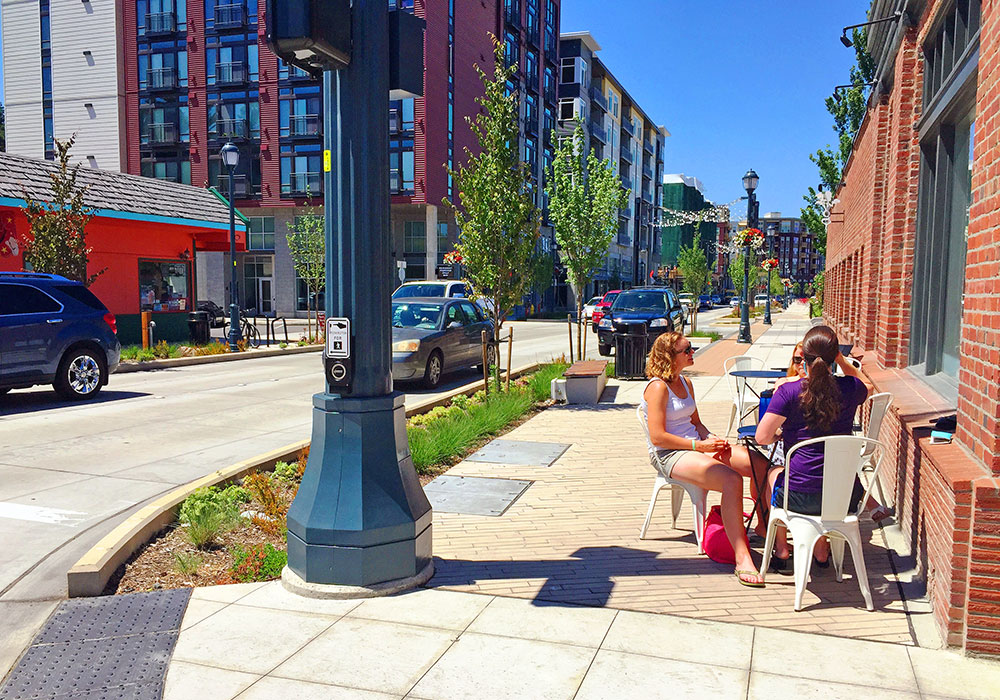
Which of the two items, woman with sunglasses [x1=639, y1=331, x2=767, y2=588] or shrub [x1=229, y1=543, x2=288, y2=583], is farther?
woman with sunglasses [x1=639, y1=331, x2=767, y2=588]

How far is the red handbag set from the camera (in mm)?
5227

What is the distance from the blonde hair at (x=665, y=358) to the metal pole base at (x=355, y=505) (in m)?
1.85

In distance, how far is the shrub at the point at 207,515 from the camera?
560 cm

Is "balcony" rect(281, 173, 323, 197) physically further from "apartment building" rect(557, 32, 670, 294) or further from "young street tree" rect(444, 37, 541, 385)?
"young street tree" rect(444, 37, 541, 385)

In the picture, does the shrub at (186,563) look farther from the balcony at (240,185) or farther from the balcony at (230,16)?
the balcony at (230,16)

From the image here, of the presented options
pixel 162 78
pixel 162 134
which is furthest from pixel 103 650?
pixel 162 78

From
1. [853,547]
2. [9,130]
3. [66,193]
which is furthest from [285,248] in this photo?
[853,547]

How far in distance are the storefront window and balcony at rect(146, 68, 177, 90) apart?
107 feet

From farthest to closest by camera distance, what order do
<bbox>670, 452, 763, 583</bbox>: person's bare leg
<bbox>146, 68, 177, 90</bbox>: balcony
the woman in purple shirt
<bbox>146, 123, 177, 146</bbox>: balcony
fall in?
<bbox>146, 123, 177, 146</bbox>: balcony, <bbox>146, 68, 177, 90</bbox>: balcony, <bbox>670, 452, 763, 583</bbox>: person's bare leg, the woman in purple shirt

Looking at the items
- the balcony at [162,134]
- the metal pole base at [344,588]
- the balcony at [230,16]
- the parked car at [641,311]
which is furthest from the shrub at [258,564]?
the balcony at [162,134]

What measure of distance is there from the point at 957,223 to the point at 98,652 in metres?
6.39

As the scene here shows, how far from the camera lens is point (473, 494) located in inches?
278

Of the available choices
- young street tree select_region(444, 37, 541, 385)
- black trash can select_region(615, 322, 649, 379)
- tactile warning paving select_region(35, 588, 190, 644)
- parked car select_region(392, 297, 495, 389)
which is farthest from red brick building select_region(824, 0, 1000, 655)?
parked car select_region(392, 297, 495, 389)

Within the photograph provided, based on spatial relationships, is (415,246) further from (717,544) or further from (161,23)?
(717,544)
